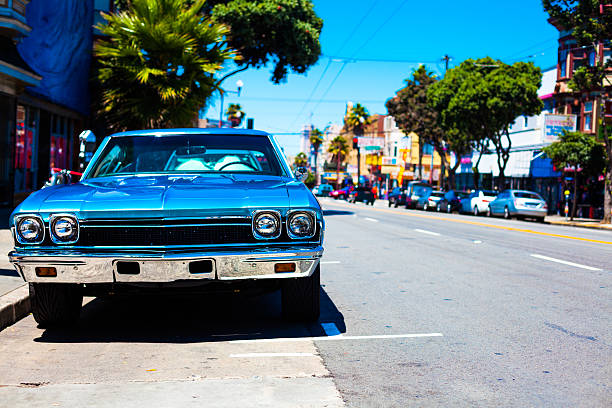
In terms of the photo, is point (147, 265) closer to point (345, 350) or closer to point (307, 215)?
point (307, 215)

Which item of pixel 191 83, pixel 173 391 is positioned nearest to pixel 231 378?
pixel 173 391

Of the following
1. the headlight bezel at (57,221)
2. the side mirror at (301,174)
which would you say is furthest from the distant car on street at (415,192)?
the headlight bezel at (57,221)

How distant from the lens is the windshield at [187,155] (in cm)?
660

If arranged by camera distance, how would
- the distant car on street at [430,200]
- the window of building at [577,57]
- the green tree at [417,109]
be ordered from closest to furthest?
the window of building at [577,57]
the distant car on street at [430,200]
the green tree at [417,109]

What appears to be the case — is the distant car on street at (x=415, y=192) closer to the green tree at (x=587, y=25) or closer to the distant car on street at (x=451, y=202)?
the distant car on street at (x=451, y=202)

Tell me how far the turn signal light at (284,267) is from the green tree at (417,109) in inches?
1795

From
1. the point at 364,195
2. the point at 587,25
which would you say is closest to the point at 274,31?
the point at 587,25

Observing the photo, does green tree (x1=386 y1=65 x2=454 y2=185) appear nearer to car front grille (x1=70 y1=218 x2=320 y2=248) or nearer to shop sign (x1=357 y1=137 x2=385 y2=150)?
shop sign (x1=357 y1=137 x2=385 y2=150)

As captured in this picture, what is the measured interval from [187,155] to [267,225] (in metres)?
1.96

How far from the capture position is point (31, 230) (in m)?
5.01

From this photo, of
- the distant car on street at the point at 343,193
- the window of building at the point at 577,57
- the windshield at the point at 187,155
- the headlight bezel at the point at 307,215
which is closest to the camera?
the headlight bezel at the point at 307,215

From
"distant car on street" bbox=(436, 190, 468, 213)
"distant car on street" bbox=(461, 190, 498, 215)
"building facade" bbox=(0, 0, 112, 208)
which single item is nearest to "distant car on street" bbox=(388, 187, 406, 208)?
"distant car on street" bbox=(436, 190, 468, 213)

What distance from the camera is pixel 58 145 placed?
24.4 metres

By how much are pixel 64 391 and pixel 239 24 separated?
24418mm
